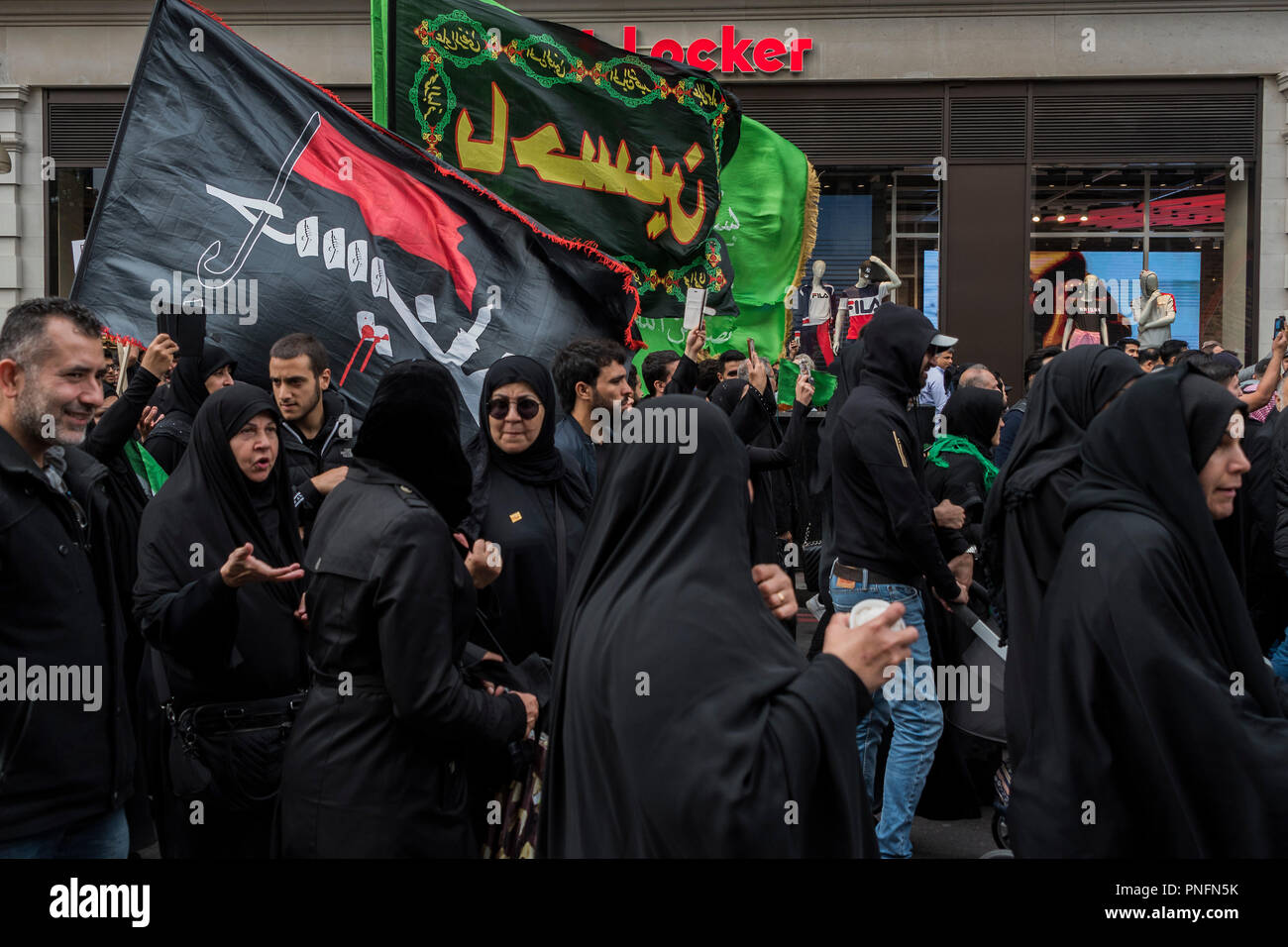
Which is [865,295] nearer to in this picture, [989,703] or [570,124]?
[570,124]

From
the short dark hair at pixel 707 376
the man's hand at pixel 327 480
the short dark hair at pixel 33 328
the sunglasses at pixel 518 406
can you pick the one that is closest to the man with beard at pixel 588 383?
the sunglasses at pixel 518 406

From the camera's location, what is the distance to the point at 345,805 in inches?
117

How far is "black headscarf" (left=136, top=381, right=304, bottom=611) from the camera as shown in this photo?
385cm

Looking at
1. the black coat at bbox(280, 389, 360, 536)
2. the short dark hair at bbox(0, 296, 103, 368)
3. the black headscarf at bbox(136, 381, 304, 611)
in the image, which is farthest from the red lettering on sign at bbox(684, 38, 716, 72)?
the short dark hair at bbox(0, 296, 103, 368)

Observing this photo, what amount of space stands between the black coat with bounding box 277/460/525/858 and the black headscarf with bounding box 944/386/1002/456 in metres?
3.98

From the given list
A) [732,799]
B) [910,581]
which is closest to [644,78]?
[910,581]

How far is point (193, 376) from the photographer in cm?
554

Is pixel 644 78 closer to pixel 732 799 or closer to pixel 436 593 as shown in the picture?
pixel 436 593

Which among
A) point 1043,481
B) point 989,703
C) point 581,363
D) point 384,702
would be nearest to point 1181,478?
point 1043,481

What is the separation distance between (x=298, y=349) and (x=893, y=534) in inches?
106

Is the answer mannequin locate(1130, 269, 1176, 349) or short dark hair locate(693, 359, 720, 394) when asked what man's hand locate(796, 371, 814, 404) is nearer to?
short dark hair locate(693, 359, 720, 394)

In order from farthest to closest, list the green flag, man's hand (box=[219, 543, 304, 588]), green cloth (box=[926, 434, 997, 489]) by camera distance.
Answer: the green flag → green cloth (box=[926, 434, 997, 489]) → man's hand (box=[219, 543, 304, 588])

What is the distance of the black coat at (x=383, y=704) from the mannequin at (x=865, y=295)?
10236 mm

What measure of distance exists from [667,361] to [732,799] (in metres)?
5.96
